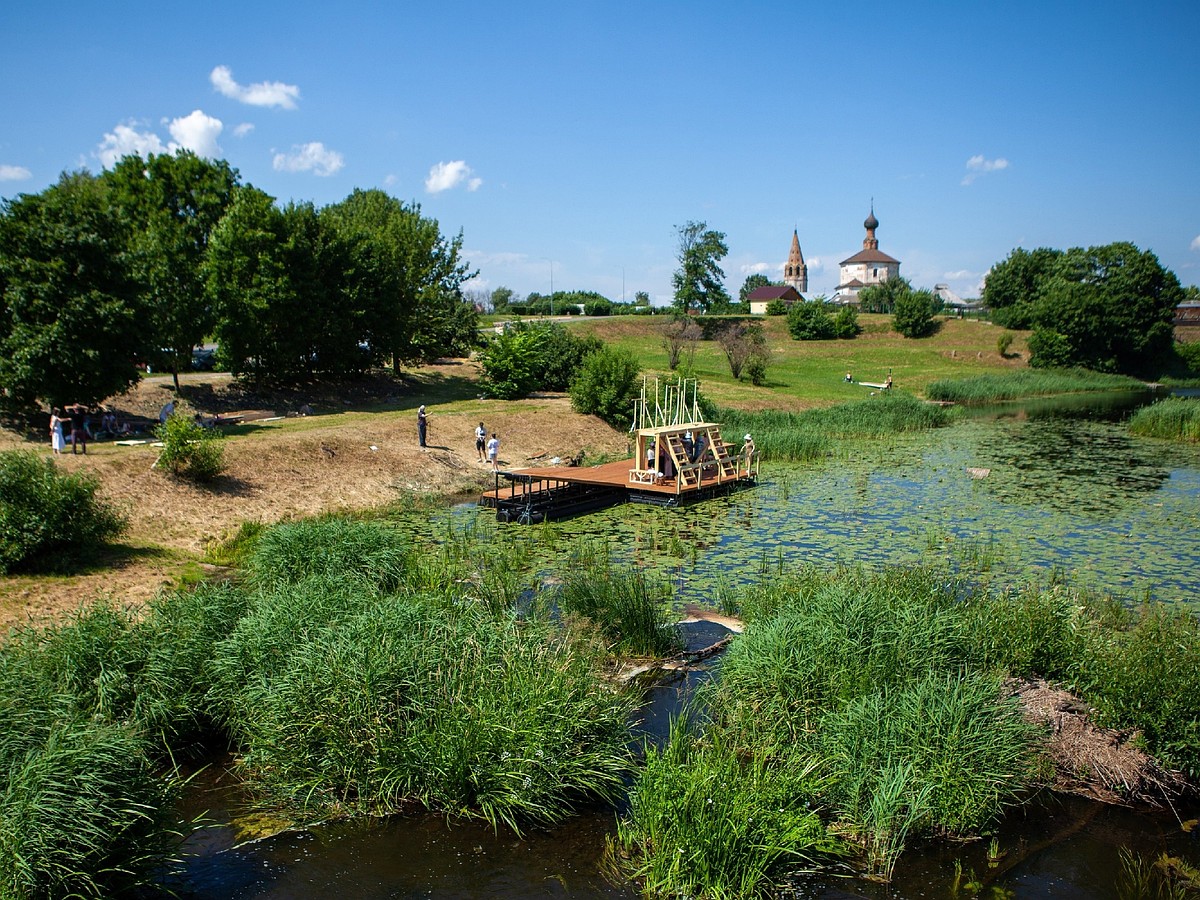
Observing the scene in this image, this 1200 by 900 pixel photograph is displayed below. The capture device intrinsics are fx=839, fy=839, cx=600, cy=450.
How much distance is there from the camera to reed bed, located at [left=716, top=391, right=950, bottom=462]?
30.4 m

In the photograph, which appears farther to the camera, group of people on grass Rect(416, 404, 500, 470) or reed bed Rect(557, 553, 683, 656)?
group of people on grass Rect(416, 404, 500, 470)

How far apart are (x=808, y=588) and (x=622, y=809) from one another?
4964 millimetres

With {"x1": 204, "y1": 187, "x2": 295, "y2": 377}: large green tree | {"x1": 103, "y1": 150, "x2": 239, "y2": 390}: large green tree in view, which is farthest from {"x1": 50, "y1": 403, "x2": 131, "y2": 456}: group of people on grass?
{"x1": 204, "y1": 187, "x2": 295, "y2": 377}: large green tree

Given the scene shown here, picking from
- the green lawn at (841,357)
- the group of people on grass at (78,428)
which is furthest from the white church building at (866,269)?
the group of people on grass at (78,428)

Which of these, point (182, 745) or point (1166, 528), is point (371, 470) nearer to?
point (182, 745)

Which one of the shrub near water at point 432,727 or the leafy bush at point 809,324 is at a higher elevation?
the leafy bush at point 809,324

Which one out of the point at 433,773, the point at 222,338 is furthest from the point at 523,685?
the point at 222,338

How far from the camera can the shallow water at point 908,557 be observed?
751 centimetres

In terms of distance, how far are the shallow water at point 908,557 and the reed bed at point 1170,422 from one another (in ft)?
4.85

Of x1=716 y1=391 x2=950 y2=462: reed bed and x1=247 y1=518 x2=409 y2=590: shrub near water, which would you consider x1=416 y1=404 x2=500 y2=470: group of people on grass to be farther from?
x1=247 y1=518 x2=409 y2=590: shrub near water

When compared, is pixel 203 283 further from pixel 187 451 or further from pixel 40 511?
pixel 40 511

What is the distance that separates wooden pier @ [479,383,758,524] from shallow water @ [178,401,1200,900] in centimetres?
77

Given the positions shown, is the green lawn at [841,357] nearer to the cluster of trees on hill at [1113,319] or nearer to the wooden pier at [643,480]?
the cluster of trees on hill at [1113,319]

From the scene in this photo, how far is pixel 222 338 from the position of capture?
29.6m
